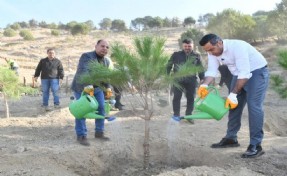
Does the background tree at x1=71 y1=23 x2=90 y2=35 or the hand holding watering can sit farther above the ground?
the background tree at x1=71 y1=23 x2=90 y2=35

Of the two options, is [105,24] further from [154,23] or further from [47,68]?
[47,68]

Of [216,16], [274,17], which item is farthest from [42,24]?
[274,17]

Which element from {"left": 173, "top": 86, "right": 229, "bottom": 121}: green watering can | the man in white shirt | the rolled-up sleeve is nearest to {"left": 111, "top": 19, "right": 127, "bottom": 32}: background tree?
the rolled-up sleeve

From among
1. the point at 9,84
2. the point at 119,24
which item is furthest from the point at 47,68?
the point at 119,24

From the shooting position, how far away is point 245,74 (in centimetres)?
464

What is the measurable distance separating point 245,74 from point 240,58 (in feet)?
0.64

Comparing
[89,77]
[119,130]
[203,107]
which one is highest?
[89,77]

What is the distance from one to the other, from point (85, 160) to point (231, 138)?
6.25 feet

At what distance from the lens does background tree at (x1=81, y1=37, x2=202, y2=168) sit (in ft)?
14.6

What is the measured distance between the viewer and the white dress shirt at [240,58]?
467cm

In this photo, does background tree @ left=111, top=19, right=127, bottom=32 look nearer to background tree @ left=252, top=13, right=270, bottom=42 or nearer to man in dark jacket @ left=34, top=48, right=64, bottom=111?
background tree @ left=252, top=13, right=270, bottom=42

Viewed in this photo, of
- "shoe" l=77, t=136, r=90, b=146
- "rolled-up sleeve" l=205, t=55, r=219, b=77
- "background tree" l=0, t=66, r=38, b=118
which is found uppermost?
"rolled-up sleeve" l=205, t=55, r=219, b=77

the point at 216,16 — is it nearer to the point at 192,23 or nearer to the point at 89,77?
the point at 192,23

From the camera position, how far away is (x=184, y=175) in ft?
13.5
